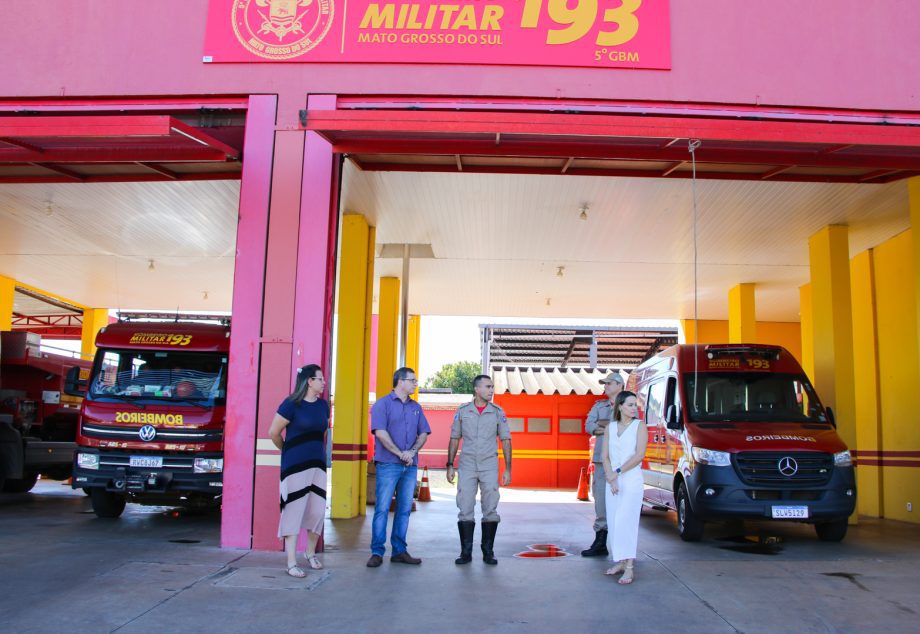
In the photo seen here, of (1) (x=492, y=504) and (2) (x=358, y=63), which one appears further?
(2) (x=358, y=63)

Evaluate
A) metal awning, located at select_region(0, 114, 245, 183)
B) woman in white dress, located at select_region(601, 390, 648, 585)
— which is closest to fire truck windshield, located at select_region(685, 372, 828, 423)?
woman in white dress, located at select_region(601, 390, 648, 585)

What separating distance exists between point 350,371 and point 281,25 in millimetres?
5185

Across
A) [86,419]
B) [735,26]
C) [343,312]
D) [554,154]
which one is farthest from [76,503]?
[735,26]

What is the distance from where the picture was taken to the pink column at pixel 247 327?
7.82 m

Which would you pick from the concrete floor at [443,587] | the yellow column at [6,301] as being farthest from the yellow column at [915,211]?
the yellow column at [6,301]

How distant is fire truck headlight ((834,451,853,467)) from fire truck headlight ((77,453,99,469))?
8.59 m

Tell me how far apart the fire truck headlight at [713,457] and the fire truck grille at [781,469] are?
0.09 metres

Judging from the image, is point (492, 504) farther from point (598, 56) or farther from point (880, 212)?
point (880, 212)

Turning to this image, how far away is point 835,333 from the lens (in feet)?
38.7

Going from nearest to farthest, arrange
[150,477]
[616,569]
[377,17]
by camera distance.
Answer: [616,569]
[377,17]
[150,477]

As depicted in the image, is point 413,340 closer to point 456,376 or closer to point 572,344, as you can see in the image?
point 572,344

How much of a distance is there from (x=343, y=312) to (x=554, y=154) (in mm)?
4486

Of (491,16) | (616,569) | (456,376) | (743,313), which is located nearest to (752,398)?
(616,569)

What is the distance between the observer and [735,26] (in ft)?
28.3
